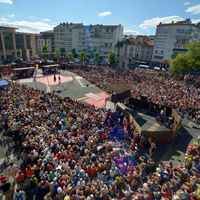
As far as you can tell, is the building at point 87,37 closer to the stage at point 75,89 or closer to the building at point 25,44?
the building at point 25,44

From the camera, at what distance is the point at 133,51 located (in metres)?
75.4

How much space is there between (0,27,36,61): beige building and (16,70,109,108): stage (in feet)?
118

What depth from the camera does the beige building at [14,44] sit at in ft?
219

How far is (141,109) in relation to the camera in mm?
23266

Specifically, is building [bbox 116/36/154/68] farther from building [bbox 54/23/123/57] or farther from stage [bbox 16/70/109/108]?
stage [bbox 16/70/109/108]

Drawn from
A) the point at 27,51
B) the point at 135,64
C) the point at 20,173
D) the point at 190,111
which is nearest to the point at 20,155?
the point at 20,173

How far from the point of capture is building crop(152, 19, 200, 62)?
222 feet

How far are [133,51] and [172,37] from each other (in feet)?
48.0

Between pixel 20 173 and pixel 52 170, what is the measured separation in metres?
1.64

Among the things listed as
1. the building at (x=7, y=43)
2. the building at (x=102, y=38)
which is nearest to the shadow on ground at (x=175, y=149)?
the building at (x=7, y=43)

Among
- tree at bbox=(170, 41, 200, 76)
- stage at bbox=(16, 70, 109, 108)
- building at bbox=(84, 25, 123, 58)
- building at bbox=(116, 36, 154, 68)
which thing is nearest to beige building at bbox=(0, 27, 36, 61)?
building at bbox=(84, 25, 123, 58)

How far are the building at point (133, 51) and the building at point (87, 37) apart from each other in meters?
6.52

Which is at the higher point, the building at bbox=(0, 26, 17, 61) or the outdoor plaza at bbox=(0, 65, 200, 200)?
the building at bbox=(0, 26, 17, 61)

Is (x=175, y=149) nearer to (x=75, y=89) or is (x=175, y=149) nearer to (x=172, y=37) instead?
(x=75, y=89)
